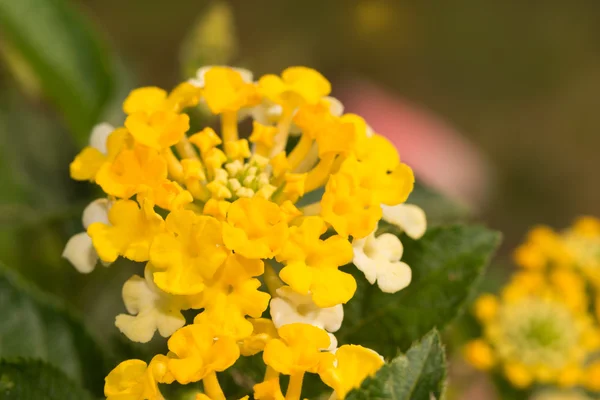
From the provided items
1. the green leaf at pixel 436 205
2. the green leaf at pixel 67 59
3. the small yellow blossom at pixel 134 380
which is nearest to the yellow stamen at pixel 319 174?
the small yellow blossom at pixel 134 380

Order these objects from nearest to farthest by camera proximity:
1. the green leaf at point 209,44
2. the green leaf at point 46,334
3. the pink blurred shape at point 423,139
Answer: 1. the green leaf at point 46,334
2. the green leaf at point 209,44
3. the pink blurred shape at point 423,139

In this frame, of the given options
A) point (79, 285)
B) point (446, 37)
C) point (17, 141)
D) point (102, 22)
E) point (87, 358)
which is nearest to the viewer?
point (87, 358)

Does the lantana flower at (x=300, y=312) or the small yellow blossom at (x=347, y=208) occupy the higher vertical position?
the small yellow blossom at (x=347, y=208)

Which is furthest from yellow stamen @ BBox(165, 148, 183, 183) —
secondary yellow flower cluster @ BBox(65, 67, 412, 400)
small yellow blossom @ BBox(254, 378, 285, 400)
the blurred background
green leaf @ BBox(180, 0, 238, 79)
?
the blurred background

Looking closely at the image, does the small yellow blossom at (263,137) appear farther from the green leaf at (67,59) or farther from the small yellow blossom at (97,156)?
the green leaf at (67,59)

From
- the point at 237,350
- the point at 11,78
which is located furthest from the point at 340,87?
the point at 237,350

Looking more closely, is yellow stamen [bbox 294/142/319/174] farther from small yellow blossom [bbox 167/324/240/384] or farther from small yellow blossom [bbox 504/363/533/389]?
small yellow blossom [bbox 504/363/533/389]

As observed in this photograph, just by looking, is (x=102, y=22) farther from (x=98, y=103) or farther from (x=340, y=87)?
(x=98, y=103)

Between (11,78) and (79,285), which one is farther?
(11,78)
